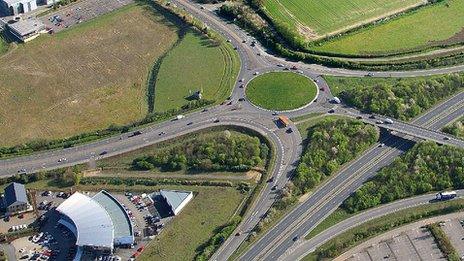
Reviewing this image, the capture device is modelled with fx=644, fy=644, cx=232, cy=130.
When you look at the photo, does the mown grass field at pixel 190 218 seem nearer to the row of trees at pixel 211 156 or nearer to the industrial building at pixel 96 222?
the industrial building at pixel 96 222

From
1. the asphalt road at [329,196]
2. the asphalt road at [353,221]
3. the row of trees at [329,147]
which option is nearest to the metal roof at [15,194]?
the asphalt road at [329,196]

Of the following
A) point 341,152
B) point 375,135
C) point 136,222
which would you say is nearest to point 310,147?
point 341,152

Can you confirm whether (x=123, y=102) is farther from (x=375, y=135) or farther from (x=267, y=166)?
(x=375, y=135)

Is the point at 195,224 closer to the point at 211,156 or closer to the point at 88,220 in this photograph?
the point at 211,156

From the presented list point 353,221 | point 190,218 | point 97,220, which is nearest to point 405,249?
point 353,221

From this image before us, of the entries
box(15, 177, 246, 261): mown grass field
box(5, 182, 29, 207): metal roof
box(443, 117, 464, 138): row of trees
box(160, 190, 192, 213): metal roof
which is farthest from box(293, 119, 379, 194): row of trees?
box(5, 182, 29, 207): metal roof
